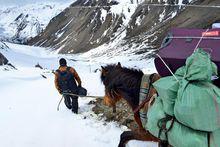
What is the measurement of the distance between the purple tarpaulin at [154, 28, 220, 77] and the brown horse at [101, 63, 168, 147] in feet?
1.91

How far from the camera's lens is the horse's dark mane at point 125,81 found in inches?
227

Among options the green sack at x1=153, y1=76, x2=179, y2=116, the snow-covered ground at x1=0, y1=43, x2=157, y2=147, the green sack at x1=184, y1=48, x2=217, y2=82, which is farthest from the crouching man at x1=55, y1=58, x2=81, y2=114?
the green sack at x1=184, y1=48, x2=217, y2=82

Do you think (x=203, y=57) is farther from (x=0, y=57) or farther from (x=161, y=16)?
(x=161, y=16)

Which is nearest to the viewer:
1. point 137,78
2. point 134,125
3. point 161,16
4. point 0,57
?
point 137,78

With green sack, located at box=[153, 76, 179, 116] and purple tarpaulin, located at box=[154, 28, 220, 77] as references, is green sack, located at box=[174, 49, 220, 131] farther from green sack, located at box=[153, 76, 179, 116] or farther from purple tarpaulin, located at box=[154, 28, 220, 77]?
purple tarpaulin, located at box=[154, 28, 220, 77]

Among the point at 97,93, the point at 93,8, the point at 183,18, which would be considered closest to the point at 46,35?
the point at 93,8

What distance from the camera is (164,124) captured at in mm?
4488

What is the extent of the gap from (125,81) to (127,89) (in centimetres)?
14

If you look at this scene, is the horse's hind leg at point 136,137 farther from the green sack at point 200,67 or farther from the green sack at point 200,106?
the green sack at point 200,67

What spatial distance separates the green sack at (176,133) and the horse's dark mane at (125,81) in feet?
3.41

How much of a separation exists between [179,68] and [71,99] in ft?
24.1

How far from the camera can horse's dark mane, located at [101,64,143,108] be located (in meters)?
5.77

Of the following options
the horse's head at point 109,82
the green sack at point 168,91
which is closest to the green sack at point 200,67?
the green sack at point 168,91

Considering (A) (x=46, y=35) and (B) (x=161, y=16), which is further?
(A) (x=46, y=35)
